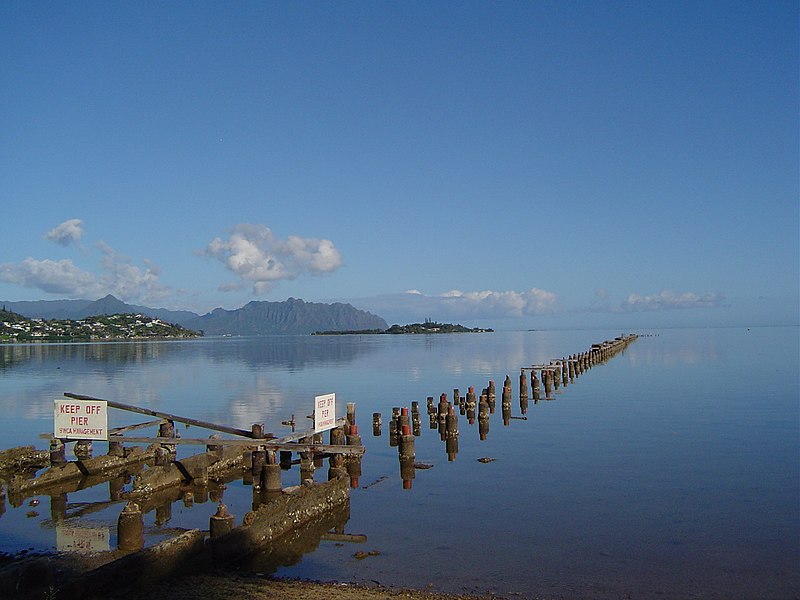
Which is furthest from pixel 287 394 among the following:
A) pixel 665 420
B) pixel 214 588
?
pixel 214 588

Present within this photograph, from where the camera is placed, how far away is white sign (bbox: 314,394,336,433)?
1814cm

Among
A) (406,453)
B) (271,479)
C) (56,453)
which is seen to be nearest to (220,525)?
(271,479)

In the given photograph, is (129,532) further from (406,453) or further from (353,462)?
(406,453)

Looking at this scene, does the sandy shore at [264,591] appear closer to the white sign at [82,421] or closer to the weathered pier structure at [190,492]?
the weathered pier structure at [190,492]

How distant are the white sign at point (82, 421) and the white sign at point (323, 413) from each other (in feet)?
17.4

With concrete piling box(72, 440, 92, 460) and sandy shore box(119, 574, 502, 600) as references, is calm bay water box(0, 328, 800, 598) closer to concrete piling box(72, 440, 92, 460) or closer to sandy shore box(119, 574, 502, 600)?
sandy shore box(119, 574, 502, 600)

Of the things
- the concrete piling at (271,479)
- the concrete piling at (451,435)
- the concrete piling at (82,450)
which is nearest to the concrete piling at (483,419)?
the concrete piling at (451,435)

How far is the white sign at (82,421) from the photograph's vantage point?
59.5 ft

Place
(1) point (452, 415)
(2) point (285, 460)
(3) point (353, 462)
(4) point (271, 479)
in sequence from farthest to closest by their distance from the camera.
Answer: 1. (1) point (452, 415)
2. (2) point (285, 460)
3. (3) point (353, 462)
4. (4) point (271, 479)

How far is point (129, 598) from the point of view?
10148 millimetres

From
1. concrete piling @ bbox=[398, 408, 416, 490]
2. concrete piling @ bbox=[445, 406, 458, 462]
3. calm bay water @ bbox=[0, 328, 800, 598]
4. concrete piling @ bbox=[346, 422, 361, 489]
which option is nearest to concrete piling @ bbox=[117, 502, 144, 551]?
calm bay water @ bbox=[0, 328, 800, 598]

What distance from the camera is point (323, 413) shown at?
Answer: 60.4 feet

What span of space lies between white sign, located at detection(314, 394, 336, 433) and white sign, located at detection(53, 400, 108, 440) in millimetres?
5312

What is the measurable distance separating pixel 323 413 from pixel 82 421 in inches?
241
